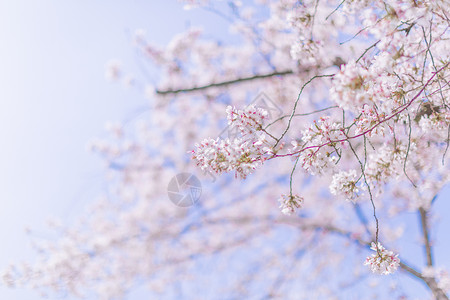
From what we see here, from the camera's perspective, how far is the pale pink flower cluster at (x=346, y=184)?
198 cm

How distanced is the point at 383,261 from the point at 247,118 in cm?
113

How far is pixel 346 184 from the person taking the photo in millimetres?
1981

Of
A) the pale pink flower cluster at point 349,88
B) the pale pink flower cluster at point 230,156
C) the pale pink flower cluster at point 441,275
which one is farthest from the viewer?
the pale pink flower cluster at point 441,275

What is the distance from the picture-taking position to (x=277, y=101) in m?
5.61

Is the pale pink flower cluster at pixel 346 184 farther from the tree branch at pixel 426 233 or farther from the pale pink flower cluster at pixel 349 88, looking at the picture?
the tree branch at pixel 426 233

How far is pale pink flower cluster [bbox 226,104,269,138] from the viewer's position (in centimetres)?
179

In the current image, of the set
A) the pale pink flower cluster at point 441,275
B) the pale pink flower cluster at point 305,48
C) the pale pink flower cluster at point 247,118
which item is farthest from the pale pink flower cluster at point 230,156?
the pale pink flower cluster at point 441,275

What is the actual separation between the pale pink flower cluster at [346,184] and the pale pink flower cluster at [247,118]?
2.12 ft

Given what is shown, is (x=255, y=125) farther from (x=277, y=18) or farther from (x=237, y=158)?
(x=277, y=18)

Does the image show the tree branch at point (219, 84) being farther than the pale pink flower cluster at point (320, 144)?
Yes

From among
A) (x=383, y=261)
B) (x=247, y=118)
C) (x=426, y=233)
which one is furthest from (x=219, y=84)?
(x=426, y=233)

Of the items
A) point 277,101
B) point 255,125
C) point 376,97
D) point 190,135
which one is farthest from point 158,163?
point 376,97

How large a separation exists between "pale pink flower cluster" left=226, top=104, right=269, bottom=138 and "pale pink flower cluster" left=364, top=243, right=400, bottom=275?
98cm

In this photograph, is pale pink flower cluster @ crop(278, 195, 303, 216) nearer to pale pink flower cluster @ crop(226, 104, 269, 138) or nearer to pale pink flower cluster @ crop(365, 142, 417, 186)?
pale pink flower cluster @ crop(226, 104, 269, 138)
